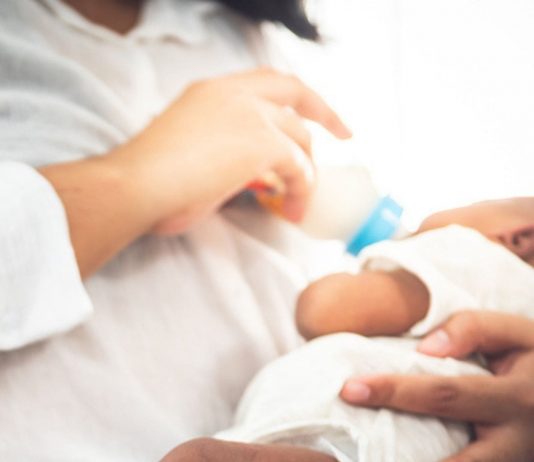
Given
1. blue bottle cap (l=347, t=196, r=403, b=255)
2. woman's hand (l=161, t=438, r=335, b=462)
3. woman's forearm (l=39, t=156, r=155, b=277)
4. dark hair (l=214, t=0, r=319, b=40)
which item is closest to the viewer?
woman's hand (l=161, t=438, r=335, b=462)

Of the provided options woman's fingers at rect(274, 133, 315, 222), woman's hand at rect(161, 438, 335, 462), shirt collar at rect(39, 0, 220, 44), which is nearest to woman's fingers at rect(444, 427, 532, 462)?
woman's hand at rect(161, 438, 335, 462)

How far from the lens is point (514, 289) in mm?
479

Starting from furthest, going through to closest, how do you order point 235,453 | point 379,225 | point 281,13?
point 281,13 < point 379,225 < point 235,453

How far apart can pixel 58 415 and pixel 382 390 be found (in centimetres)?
24

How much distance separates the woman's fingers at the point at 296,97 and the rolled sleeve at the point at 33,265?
0.27 metres

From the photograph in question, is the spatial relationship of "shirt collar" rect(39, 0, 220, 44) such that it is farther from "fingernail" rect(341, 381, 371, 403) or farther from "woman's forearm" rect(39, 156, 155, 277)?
"fingernail" rect(341, 381, 371, 403)

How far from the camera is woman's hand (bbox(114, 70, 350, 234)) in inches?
19.2

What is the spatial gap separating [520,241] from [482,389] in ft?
0.48

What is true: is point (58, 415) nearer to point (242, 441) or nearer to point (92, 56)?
point (242, 441)

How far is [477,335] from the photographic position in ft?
1.46

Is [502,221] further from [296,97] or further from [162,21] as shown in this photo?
[162,21]

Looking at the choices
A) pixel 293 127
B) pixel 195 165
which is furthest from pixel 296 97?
pixel 195 165

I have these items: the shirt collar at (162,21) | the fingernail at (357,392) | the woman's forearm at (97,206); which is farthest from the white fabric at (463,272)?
the shirt collar at (162,21)

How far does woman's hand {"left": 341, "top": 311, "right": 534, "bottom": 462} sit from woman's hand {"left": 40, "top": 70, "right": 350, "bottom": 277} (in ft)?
0.73
